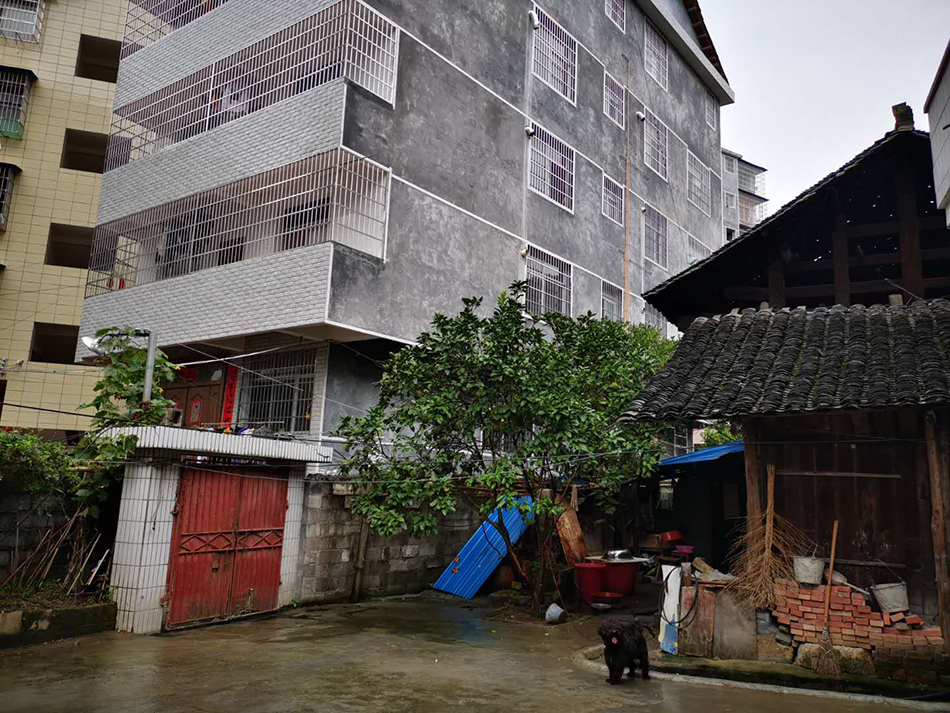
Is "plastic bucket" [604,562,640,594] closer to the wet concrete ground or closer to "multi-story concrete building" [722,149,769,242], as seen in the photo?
the wet concrete ground

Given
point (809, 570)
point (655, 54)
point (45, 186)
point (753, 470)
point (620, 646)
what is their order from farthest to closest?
1. point (655, 54)
2. point (45, 186)
3. point (753, 470)
4. point (809, 570)
5. point (620, 646)

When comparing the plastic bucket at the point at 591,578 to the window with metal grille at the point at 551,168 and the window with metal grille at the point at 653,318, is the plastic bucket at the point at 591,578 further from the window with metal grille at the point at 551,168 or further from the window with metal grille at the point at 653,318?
the window with metal grille at the point at 653,318

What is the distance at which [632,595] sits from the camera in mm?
15242

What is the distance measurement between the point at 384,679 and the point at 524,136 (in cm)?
1496

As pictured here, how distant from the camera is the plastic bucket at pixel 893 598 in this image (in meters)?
8.81

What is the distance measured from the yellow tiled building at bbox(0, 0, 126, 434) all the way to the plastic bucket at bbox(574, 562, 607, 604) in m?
15.3

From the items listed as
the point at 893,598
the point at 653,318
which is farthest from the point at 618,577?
the point at 653,318

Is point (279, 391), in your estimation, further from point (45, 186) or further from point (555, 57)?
point (45, 186)

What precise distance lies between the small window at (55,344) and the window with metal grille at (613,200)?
56.3ft

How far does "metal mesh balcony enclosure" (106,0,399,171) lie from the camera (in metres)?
15.4

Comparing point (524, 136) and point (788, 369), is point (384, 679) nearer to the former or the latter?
point (788, 369)

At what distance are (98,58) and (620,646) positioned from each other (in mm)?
26278

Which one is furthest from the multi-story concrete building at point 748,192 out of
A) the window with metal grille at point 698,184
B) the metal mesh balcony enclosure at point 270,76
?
the metal mesh balcony enclosure at point 270,76

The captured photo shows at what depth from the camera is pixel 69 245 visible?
25188 mm
